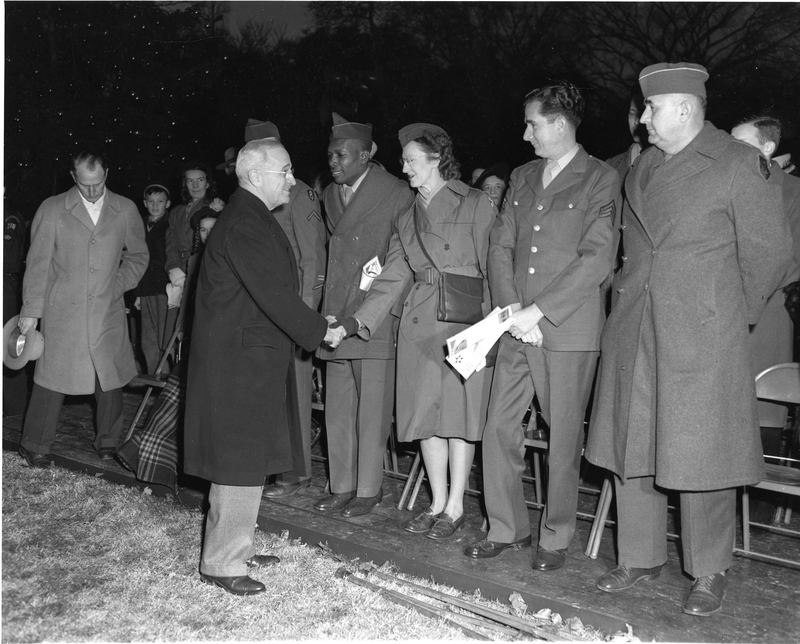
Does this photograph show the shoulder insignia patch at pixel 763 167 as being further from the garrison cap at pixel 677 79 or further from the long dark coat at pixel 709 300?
the garrison cap at pixel 677 79

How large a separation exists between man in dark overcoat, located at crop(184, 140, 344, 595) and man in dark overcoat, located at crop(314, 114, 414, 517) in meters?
0.94

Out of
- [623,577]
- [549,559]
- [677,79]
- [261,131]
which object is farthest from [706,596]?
[261,131]

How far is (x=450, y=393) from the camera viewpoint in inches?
179

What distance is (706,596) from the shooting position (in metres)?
3.60

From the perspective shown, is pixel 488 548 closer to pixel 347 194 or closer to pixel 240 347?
pixel 240 347

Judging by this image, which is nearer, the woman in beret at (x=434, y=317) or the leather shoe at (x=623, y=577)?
the leather shoe at (x=623, y=577)

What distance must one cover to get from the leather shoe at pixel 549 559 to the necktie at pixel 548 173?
176cm

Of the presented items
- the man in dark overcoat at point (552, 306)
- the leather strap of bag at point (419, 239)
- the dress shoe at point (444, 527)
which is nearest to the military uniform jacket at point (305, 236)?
the leather strap of bag at point (419, 239)

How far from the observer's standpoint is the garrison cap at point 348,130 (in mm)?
5035

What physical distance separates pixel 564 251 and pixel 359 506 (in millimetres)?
1913

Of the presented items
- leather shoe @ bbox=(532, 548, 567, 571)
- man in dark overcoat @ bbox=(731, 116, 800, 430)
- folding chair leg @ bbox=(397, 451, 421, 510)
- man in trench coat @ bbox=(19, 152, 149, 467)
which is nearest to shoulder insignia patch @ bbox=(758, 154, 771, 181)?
man in dark overcoat @ bbox=(731, 116, 800, 430)

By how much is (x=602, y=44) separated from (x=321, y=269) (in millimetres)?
8195

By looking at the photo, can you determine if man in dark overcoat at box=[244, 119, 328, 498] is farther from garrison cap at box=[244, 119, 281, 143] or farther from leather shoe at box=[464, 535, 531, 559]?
leather shoe at box=[464, 535, 531, 559]

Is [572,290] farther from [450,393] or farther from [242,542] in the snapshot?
[242,542]
